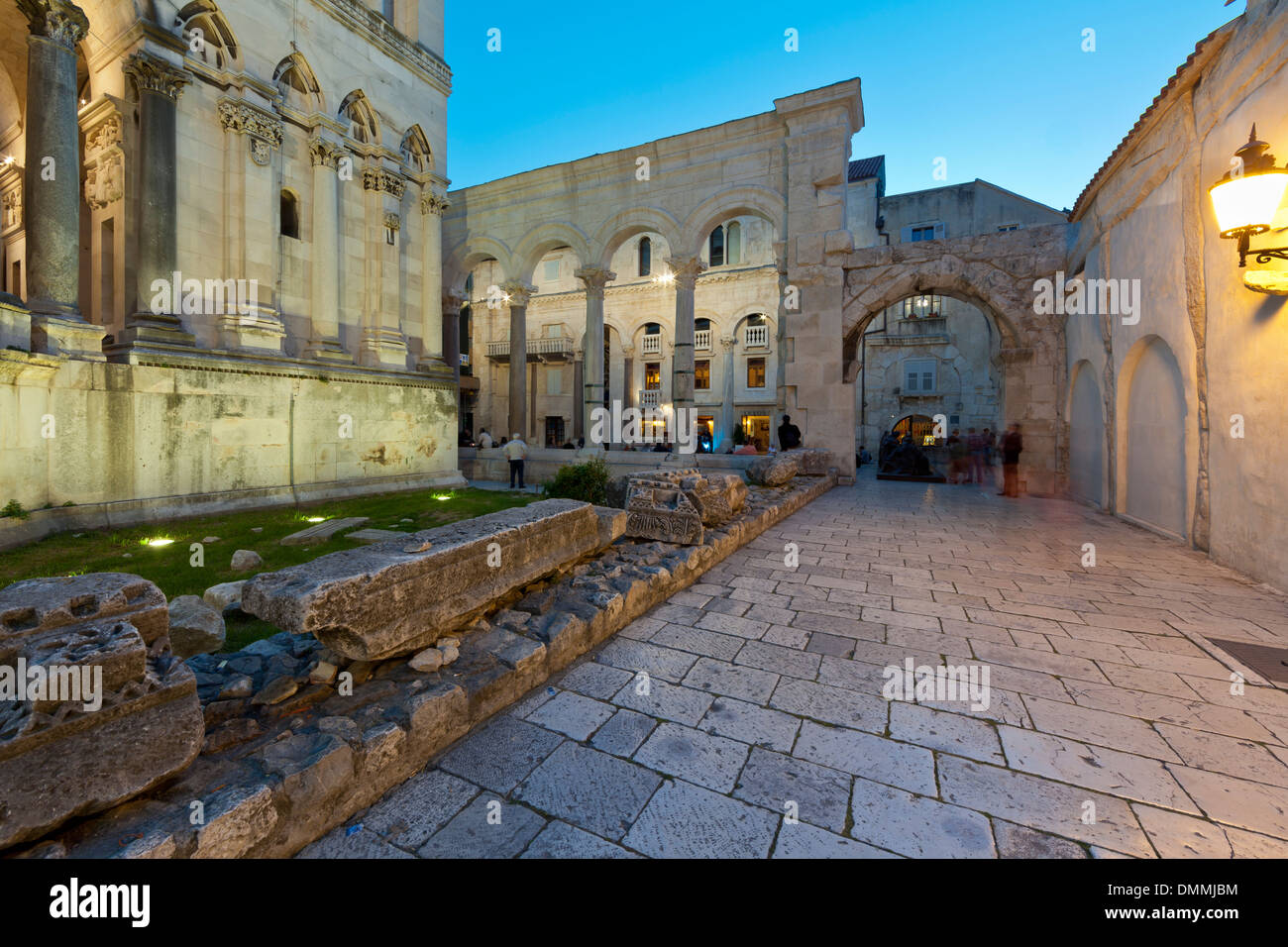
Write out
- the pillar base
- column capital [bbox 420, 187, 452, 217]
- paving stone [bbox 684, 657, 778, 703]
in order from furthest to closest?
1. column capital [bbox 420, 187, 452, 217]
2. the pillar base
3. paving stone [bbox 684, 657, 778, 703]

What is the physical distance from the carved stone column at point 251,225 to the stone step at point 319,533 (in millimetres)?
4513

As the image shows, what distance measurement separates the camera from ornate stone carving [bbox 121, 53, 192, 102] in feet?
26.4

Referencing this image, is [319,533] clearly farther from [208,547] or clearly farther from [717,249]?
[717,249]

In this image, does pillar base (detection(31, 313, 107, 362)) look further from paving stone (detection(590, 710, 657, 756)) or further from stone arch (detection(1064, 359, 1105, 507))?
stone arch (detection(1064, 359, 1105, 507))

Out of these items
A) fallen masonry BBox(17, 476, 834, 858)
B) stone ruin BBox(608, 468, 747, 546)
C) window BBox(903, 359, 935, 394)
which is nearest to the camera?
fallen masonry BBox(17, 476, 834, 858)

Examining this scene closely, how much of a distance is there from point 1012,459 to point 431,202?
15.1 m

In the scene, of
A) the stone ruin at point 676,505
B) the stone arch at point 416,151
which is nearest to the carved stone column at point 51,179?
the stone arch at point 416,151

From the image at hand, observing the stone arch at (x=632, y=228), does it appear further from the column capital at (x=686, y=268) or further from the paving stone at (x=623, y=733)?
the paving stone at (x=623, y=733)

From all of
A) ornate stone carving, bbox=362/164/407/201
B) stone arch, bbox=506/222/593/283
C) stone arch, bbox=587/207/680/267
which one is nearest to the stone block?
ornate stone carving, bbox=362/164/407/201

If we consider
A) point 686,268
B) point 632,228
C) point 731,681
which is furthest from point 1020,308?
point 731,681

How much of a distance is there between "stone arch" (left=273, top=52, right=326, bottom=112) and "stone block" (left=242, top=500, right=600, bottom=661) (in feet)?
38.5

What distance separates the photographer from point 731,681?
3.21m

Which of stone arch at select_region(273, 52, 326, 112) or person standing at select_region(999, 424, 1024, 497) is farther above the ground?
stone arch at select_region(273, 52, 326, 112)
